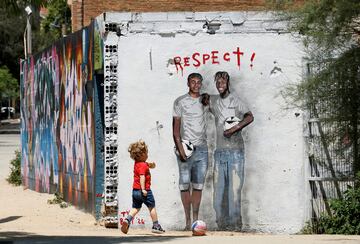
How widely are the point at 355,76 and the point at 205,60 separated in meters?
2.74

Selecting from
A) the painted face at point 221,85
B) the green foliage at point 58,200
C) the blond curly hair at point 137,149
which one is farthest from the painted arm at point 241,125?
the green foliage at point 58,200

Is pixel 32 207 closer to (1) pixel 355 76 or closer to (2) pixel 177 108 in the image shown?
(2) pixel 177 108

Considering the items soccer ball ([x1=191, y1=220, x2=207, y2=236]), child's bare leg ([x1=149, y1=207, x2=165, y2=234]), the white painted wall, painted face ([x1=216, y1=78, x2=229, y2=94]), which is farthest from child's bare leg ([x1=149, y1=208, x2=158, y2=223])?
painted face ([x1=216, y1=78, x2=229, y2=94])

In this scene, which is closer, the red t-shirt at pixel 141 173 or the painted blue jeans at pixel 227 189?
the red t-shirt at pixel 141 173

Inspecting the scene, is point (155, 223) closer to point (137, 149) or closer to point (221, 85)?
point (137, 149)

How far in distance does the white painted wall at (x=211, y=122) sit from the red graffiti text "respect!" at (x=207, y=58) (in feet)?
→ 0.21

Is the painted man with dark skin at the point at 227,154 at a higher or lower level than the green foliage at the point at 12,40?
lower

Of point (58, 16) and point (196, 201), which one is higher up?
point (58, 16)

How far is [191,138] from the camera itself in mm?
15117

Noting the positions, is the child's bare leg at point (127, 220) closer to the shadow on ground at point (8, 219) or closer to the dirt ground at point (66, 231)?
the dirt ground at point (66, 231)

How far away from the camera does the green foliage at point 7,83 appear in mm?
78700

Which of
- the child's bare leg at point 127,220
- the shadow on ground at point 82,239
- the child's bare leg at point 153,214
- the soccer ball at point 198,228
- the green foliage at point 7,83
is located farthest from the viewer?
the green foliage at point 7,83

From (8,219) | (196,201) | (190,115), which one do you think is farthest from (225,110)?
(8,219)

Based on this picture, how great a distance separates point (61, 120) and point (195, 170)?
542cm
